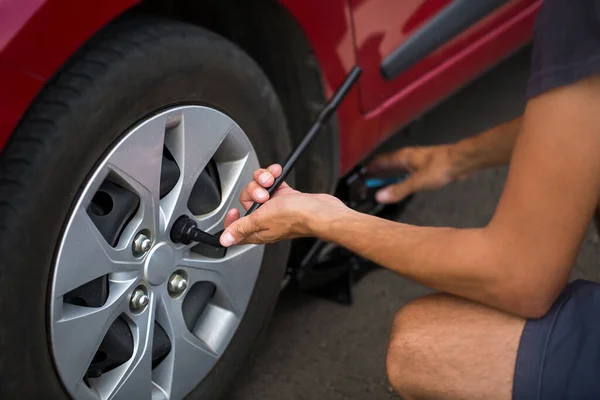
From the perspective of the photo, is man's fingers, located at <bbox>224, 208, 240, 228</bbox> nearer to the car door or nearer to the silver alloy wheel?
the silver alloy wheel

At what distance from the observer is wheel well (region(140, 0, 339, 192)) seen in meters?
1.39

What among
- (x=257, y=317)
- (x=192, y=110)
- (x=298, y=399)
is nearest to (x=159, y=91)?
(x=192, y=110)

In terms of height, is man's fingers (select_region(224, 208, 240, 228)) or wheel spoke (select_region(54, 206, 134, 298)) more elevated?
wheel spoke (select_region(54, 206, 134, 298))

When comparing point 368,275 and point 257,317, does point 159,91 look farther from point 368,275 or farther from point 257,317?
point 368,275

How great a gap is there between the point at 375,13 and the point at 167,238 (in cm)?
68

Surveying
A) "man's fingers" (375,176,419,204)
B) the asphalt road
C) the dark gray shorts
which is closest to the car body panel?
"man's fingers" (375,176,419,204)

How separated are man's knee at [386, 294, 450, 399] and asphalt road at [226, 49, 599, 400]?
1.39 feet

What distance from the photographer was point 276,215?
1.15 metres

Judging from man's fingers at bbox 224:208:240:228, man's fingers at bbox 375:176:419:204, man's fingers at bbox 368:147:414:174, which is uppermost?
man's fingers at bbox 224:208:240:228

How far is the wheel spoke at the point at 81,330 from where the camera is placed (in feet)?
3.53

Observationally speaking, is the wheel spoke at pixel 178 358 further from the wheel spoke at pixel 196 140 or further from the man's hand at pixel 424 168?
the man's hand at pixel 424 168

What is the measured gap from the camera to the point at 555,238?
0.95 m

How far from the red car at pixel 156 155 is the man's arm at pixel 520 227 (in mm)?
189

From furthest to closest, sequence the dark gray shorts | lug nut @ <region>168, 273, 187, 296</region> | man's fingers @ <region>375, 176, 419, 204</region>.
→ 1. man's fingers @ <region>375, 176, 419, 204</region>
2. lug nut @ <region>168, 273, 187, 296</region>
3. the dark gray shorts
